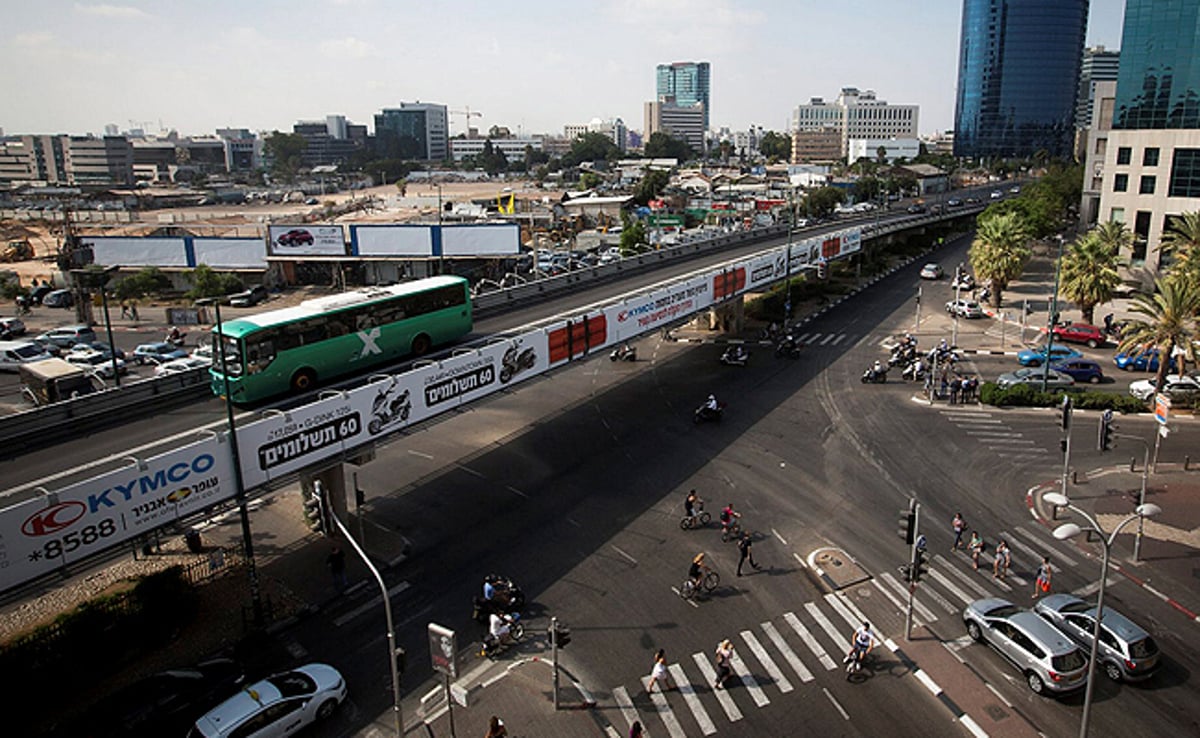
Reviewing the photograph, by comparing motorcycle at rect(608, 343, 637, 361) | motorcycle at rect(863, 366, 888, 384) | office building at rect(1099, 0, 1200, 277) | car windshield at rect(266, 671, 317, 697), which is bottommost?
car windshield at rect(266, 671, 317, 697)

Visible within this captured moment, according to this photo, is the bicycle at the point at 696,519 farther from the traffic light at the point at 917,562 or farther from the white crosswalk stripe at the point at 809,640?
the traffic light at the point at 917,562

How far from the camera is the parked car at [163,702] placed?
1861cm

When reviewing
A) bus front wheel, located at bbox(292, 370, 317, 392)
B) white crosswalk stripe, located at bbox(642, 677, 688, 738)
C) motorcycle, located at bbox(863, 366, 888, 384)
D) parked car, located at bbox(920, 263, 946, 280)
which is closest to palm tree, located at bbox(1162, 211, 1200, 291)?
motorcycle, located at bbox(863, 366, 888, 384)

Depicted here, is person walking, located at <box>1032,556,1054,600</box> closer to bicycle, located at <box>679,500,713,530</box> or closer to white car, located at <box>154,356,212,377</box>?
bicycle, located at <box>679,500,713,530</box>

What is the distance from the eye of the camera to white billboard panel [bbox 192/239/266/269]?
80688 millimetres

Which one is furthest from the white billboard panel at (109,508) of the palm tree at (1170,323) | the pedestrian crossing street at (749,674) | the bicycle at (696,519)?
the palm tree at (1170,323)

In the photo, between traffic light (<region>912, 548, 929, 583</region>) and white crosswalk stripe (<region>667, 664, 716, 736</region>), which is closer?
white crosswalk stripe (<region>667, 664, 716, 736</region>)

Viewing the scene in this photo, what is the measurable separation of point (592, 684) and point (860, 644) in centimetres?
744

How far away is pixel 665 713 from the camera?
19734 mm

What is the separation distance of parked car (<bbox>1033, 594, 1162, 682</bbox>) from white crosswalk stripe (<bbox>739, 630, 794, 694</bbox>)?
8.34m

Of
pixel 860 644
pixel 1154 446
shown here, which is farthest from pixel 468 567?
pixel 1154 446

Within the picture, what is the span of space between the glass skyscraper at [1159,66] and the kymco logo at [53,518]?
86340mm

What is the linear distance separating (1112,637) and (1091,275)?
42.7 metres

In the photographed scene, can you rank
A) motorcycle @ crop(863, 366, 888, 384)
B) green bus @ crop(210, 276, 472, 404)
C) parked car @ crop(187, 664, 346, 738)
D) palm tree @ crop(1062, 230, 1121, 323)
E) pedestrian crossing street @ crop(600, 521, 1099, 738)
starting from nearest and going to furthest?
→ 1. parked car @ crop(187, 664, 346, 738)
2. pedestrian crossing street @ crop(600, 521, 1099, 738)
3. green bus @ crop(210, 276, 472, 404)
4. motorcycle @ crop(863, 366, 888, 384)
5. palm tree @ crop(1062, 230, 1121, 323)
